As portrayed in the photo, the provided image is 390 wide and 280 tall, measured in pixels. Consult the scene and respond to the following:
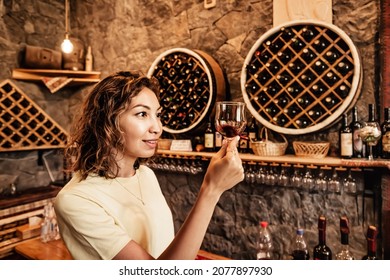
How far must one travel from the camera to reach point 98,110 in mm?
1065

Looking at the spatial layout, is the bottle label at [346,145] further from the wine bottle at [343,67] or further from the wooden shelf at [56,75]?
the wooden shelf at [56,75]

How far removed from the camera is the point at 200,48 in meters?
2.60

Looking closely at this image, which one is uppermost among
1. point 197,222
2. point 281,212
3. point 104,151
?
point 104,151

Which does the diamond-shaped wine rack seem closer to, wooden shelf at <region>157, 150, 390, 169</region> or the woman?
wooden shelf at <region>157, 150, 390, 169</region>

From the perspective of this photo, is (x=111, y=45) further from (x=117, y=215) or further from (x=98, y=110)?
(x=117, y=215)

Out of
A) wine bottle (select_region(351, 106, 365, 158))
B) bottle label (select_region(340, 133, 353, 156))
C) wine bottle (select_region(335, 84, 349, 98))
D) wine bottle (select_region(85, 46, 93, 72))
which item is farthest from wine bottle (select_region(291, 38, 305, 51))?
wine bottle (select_region(85, 46, 93, 72))

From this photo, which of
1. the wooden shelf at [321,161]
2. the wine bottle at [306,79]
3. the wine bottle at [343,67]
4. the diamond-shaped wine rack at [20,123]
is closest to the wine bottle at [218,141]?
the wooden shelf at [321,161]

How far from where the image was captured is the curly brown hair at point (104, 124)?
103 centimetres

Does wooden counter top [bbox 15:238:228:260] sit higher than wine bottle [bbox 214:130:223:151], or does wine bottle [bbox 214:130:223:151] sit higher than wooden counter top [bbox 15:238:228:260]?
wine bottle [bbox 214:130:223:151]

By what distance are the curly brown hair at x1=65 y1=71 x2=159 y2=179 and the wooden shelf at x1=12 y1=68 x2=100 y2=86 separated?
2.39m

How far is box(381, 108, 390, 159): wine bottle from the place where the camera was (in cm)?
165

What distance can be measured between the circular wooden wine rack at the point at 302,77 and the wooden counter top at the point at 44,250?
63.2 inches
